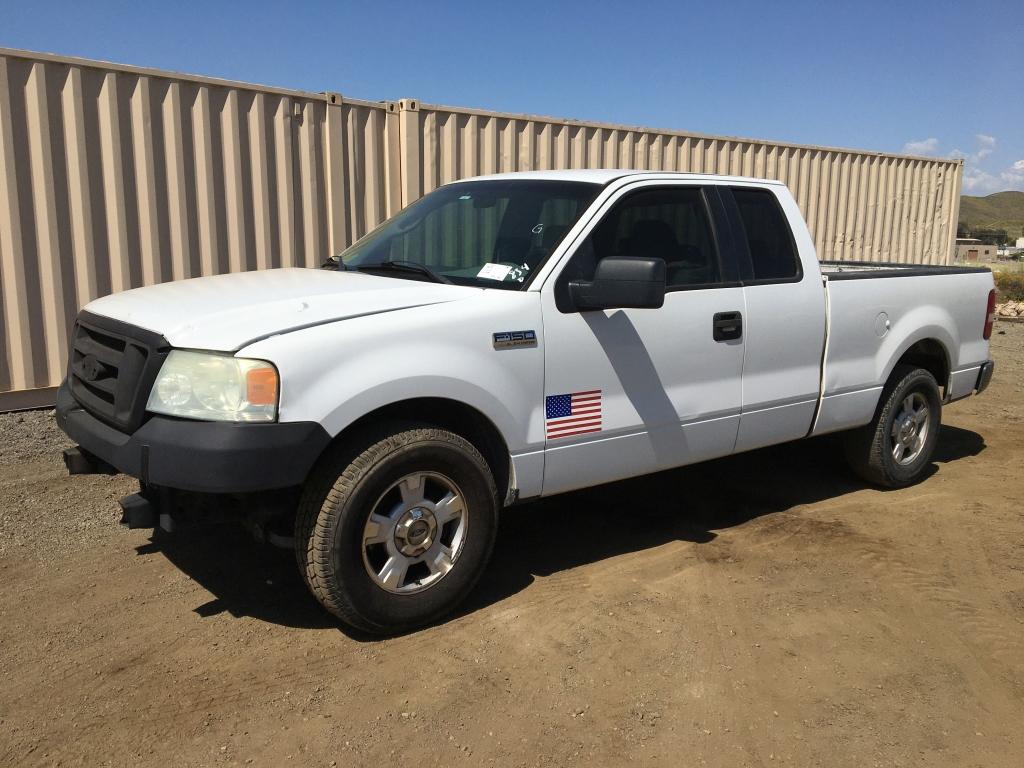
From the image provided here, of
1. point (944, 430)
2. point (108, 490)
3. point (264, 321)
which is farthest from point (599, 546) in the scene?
point (944, 430)

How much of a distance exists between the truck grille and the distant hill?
112 m

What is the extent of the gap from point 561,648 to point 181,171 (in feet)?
17.8

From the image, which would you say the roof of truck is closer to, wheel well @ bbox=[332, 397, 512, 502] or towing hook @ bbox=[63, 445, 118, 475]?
wheel well @ bbox=[332, 397, 512, 502]

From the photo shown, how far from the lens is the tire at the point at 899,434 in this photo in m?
5.81

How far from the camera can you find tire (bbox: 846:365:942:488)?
581 cm

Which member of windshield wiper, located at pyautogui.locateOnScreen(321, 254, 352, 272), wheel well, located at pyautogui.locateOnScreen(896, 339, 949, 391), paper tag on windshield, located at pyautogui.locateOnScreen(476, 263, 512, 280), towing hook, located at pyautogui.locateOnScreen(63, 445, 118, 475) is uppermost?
paper tag on windshield, located at pyautogui.locateOnScreen(476, 263, 512, 280)

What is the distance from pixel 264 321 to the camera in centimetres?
346

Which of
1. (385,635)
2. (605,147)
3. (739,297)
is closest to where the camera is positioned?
(385,635)

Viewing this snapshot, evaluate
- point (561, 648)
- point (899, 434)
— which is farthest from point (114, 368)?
point (899, 434)

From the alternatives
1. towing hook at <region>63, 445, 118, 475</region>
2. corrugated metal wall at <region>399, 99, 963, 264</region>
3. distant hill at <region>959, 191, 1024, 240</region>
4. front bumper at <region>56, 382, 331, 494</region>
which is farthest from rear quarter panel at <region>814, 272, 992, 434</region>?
distant hill at <region>959, 191, 1024, 240</region>

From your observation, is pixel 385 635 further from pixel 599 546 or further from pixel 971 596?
pixel 971 596

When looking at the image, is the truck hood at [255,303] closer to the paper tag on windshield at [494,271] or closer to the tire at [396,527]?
the paper tag on windshield at [494,271]

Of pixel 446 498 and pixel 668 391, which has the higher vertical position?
pixel 668 391

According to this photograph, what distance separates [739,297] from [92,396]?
3153 millimetres
